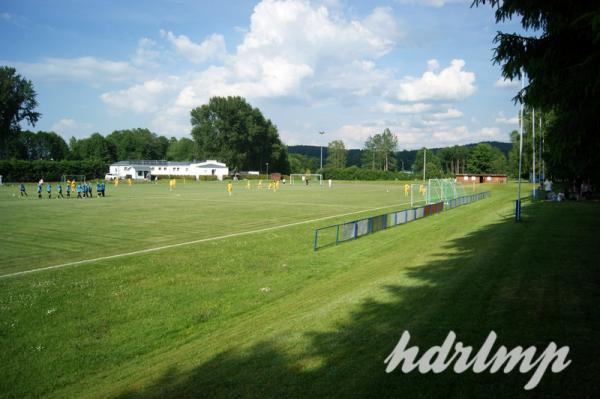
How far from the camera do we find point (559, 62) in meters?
8.85

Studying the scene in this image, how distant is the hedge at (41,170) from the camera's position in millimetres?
78000

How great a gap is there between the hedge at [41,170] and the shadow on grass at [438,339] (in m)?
87.3

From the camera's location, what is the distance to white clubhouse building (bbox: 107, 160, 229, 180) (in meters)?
114

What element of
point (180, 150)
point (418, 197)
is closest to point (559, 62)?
point (418, 197)

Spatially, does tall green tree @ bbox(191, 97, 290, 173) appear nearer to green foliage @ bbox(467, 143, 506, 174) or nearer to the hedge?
the hedge

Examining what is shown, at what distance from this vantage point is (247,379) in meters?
6.25

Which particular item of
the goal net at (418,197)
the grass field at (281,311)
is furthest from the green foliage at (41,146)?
the grass field at (281,311)

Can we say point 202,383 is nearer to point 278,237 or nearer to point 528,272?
point 528,272

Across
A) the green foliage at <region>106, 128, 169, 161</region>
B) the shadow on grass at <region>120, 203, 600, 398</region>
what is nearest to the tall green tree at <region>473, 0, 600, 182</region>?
the shadow on grass at <region>120, 203, 600, 398</region>

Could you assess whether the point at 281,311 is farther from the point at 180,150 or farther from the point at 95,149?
the point at 180,150

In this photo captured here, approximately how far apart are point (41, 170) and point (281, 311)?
8842 centimetres

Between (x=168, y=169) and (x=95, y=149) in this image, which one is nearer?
(x=168, y=169)

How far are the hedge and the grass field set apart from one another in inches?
2824

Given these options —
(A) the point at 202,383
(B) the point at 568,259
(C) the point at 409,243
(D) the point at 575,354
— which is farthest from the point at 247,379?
(C) the point at 409,243
